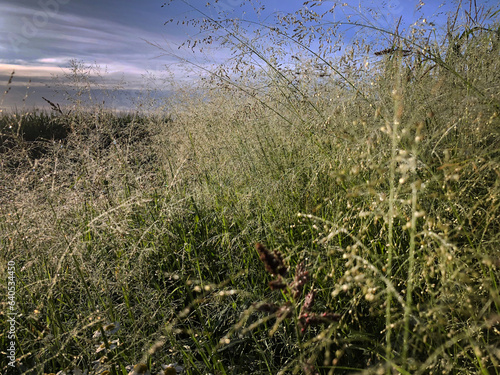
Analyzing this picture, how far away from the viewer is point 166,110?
444 cm

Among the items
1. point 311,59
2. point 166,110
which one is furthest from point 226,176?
point 166,110

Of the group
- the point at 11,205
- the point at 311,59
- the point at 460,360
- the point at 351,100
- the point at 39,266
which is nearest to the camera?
the point at 460,360

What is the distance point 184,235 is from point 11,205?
41.3 inches

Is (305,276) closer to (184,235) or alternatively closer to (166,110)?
(184,235)

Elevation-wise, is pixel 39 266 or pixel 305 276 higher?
pixel 305 276

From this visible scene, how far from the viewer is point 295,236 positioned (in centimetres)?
188

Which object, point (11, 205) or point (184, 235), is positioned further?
point (11, 205)

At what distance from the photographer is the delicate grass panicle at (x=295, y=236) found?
3.71 ft

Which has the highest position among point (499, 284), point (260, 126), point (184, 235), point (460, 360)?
point (260, 126)

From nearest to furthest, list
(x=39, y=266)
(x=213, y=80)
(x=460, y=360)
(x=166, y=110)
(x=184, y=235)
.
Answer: (x=460, y=360)
(x=39, y=266)
(x=184, y=235)
(x=213, y=80)
(x=166, y=110)

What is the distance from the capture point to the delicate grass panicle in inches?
44.6

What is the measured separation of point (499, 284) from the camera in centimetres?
130

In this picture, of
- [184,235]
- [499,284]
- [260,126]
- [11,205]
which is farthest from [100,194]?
[499,284]

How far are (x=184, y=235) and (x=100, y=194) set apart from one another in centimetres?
68
